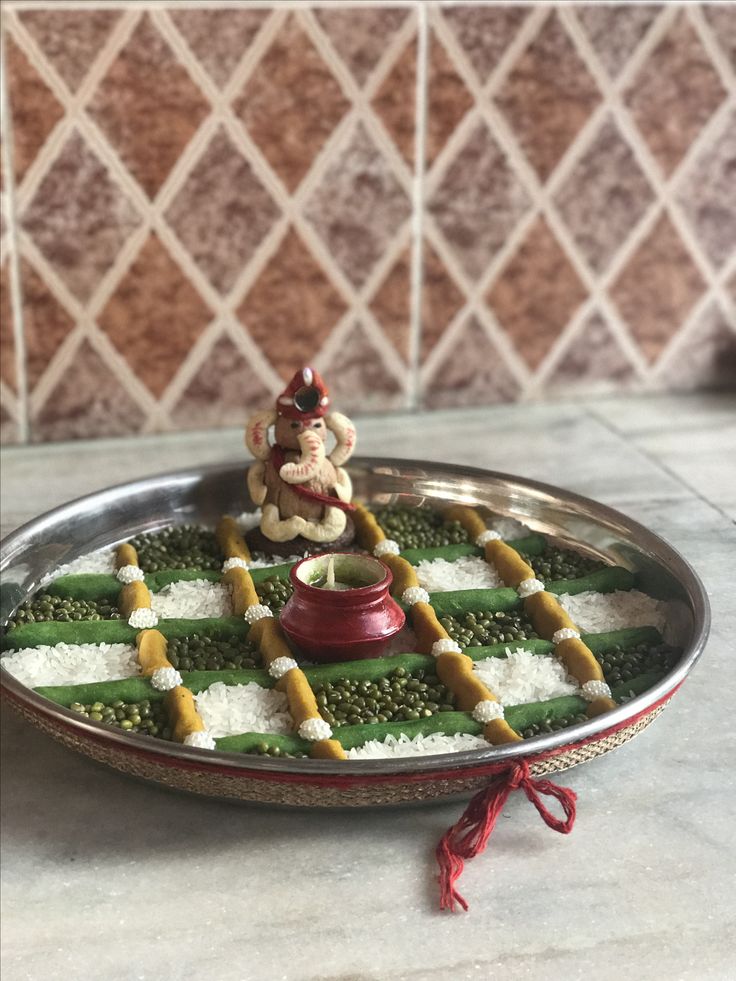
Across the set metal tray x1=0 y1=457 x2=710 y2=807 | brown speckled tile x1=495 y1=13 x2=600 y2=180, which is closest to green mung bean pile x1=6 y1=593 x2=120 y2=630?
metal tray x1=0 y1=457 x2=710 y2=807

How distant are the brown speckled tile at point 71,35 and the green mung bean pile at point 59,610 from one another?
0.68 meters

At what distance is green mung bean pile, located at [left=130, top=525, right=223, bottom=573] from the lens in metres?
1.07

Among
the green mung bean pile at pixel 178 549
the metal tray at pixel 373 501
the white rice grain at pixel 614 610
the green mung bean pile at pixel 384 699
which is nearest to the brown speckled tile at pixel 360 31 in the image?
the metal tray at pixel 373 501

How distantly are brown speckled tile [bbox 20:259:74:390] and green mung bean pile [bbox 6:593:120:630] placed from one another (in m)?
0.53

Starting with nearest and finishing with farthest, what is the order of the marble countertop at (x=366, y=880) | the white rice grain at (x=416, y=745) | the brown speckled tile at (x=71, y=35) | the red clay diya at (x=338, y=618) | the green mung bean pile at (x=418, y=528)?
the marble countertop at (x=366, y=880) → the white rice grain at (x=416, y=745) → the red clay diya at (x=338, y=618) → the green mung bean pile at (x=418, y=528) → the brown speckled tile at (x=71, y=35)

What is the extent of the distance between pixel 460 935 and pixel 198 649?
33 centimetres

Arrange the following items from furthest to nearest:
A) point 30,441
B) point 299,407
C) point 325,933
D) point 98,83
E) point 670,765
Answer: point 30,441, point 98,83, point 299,407, point 670,765, point 325,933

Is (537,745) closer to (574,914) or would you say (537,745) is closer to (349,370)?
(574,914)

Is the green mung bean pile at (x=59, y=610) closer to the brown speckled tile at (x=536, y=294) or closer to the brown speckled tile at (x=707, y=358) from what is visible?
the brown speckled tile at (x=536, y=294)

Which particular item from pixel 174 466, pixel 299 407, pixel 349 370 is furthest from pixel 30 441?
pixel 299 407

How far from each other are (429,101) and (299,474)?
659 mm

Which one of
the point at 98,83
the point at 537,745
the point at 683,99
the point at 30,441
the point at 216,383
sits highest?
the point at 683,99

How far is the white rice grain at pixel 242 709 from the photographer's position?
0.80 meters

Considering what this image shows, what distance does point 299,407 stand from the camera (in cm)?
104
